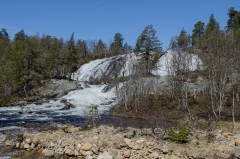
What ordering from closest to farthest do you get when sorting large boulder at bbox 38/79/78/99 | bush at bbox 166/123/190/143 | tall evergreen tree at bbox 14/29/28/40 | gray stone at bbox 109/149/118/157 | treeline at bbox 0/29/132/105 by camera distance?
1. gray stone at bbox 109/149/118/157
2. bush at bbox 166/123/190/143
3. treeline at bbox 0/29/132/105
4. large boulder at bbox 38/79/78/99
5. tall evergreen tree at bbox 14/29/28/40

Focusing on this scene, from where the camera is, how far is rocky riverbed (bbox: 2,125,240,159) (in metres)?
11.1

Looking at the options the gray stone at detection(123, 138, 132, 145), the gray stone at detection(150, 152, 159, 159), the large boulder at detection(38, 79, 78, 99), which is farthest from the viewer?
the large boulder at detection(38, 79, 78, 99)

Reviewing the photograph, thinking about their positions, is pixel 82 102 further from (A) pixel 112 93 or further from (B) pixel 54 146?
(B) pixel 54 146

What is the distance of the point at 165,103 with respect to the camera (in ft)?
109

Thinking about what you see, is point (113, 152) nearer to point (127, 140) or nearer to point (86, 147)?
point (127, 140)

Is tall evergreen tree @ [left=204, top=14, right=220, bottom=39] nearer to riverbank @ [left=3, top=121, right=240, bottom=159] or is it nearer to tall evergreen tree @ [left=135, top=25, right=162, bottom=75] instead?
tall evergreen tree @ [left=135, top=25, right=162, bottom=75]

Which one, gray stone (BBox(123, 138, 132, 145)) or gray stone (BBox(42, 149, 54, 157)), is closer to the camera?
gray stone (BBox(123, 138, 132, 145))

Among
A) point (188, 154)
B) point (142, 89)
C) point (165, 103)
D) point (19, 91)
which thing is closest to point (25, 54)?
point (19, 91)

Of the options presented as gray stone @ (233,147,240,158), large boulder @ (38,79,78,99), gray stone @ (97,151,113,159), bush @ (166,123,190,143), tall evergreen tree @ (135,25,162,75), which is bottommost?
gray stone @ (97,151,113,159)

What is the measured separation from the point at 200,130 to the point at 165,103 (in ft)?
60.2

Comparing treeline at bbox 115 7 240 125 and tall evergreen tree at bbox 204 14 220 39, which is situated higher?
tall evergreen tree at bbox 204 14 220 39

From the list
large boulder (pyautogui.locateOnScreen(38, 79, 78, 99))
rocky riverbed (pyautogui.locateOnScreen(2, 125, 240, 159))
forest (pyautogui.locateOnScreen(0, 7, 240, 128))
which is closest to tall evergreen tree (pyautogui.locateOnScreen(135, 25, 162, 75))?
forest (pyautogui.locateOnScreen(0, 7, 240, 128))

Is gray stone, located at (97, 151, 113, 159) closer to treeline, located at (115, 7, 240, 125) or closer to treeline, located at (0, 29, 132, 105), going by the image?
treeline, located at (115, 7, 240, 125)

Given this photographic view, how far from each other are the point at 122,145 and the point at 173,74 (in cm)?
2511
